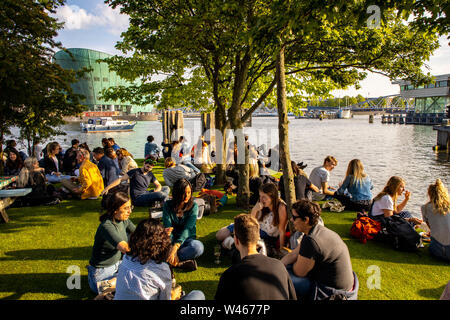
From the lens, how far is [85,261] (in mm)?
5105

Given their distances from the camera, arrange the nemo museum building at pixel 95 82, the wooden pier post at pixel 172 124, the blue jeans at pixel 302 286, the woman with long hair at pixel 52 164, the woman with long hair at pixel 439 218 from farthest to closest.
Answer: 1. the nemo museum building at pixel 95 82
2. the wooden pier post at pixel 172 124
3. the woman with long hair at pixel 52 164
4. the woman with long hair at pixel 439 218
5. the blue jeans at pixel 302 286

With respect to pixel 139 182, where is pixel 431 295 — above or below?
below

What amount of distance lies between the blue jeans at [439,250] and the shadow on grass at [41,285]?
18.6 ft

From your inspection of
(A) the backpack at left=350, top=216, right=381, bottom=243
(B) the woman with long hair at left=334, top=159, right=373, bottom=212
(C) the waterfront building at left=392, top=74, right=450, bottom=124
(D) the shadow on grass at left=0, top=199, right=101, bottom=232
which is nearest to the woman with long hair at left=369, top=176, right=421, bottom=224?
(A) the backpack at left=350, top=216, right=381, bottom=243

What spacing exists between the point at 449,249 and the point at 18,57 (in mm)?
11703

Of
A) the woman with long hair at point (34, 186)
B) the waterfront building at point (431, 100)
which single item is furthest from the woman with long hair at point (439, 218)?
the waterfront building at point (431, 100)

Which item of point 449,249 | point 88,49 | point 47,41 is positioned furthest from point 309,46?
point 88,49

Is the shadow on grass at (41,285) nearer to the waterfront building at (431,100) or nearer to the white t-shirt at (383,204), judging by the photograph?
the white t-shirt at (383,204)

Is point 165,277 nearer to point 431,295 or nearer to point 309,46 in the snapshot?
point 431,295

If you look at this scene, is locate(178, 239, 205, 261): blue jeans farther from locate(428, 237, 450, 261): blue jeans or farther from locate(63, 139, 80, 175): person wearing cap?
locate(63, 139, 80, 175): person wearing cap

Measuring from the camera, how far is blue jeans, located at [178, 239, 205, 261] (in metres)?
4.67

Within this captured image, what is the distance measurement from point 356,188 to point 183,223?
16.1 feet

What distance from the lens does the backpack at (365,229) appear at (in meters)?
5.87

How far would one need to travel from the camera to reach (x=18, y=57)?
877cm
